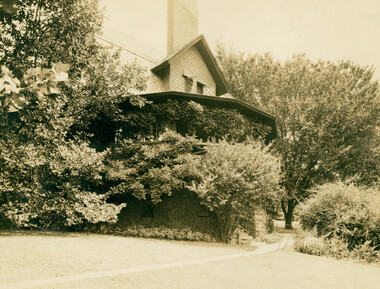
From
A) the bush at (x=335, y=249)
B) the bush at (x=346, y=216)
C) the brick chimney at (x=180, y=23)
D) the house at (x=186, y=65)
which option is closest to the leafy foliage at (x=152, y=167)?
the house at (x=186, y=65)

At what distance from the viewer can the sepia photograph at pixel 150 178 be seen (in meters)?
8.47

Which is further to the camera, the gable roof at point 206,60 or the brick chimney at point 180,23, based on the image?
the brick chimney at point 180,23

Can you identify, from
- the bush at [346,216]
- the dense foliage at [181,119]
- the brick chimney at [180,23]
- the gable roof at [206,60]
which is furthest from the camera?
the brick chimney at [180,23]

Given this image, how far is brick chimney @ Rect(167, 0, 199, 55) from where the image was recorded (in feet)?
70.4

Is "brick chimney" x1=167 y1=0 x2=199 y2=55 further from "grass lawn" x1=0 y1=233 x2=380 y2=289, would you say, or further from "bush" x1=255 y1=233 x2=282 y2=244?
"grass lawn" x1=0 y1=233 x2=380 y2=289

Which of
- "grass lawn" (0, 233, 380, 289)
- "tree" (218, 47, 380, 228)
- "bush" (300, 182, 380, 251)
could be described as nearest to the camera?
"grass lawn" (0, 233, 380, 289)

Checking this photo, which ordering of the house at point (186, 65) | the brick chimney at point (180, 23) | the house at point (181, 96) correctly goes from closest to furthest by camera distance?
the house at point (181, 96)
the house at point (186, 65)
the brick chimney at point (180, 23)

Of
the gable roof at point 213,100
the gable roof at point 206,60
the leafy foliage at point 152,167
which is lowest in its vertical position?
the leafy foliage at point 152,167

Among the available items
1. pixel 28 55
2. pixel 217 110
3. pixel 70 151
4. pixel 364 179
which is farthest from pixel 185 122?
pixel 364 179

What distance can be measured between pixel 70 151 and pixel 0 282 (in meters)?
6.78

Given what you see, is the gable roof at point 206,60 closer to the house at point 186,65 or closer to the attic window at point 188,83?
the house at point 186,65

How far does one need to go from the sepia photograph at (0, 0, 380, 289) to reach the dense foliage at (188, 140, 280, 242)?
0.06 m

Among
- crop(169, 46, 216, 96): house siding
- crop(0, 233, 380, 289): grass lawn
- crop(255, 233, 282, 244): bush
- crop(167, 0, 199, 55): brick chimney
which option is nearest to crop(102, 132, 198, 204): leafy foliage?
crop(0, 233, 380, 289): grass lawn

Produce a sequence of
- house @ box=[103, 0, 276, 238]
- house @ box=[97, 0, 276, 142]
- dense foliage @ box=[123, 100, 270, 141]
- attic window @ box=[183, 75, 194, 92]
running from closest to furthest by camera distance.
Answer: house @ box=[103, 0, 276, 238] < dense foliage @ box=[123, 100, 270, 141] < house @ box=[97, 0, 276, 142] < attic window @ box=[183, 75, 194, 92]
